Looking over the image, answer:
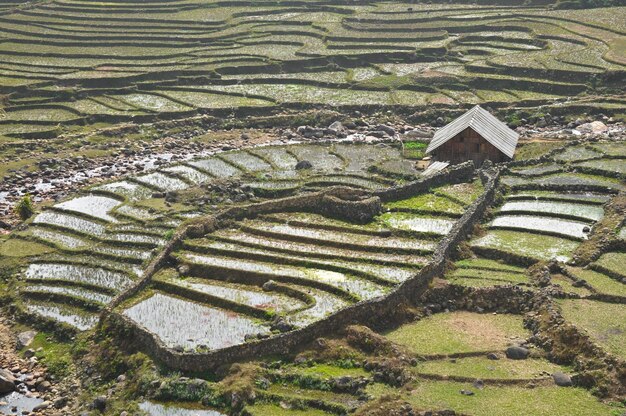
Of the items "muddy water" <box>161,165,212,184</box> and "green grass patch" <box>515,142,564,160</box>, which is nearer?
"muddy water" <box>161,165,212,184</box>

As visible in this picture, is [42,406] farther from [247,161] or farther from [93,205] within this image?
[247,161]

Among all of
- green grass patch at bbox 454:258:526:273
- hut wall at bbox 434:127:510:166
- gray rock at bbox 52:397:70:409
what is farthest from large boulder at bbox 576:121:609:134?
gray rock at bbox 52:397:70:409

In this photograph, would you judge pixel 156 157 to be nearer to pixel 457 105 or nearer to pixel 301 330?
pixel 457 105

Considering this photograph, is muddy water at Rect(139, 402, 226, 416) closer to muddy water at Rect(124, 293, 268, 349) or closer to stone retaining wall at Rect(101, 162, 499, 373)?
stone retaining wall at Rect(101, 162, 499, 373)

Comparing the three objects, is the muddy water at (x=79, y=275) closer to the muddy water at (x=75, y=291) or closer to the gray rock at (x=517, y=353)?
the muddy water at (x=75, y=291)

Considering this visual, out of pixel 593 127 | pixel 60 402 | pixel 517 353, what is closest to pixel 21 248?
pixel 60 402

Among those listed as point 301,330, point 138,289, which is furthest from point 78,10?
point 301,330

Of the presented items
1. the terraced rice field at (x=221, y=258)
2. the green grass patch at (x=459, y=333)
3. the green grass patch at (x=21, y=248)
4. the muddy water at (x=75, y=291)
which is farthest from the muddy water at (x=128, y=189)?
the green grass patch at (x=459, y=333)
